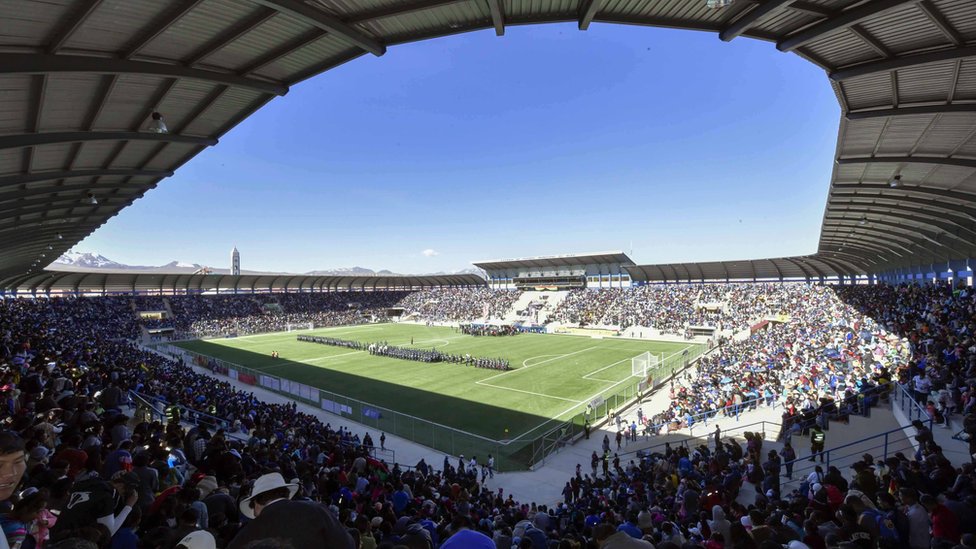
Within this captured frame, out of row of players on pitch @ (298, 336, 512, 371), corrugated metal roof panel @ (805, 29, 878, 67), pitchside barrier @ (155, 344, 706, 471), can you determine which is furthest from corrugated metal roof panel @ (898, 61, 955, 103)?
row of players on pitch @ (298, 336, 512, 371)

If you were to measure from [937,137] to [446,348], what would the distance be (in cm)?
3826

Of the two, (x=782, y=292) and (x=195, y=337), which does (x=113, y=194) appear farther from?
(x=782, y=292)

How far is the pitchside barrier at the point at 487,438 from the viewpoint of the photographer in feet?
58.3

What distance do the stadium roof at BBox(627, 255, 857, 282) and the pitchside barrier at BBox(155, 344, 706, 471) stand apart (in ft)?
96.4

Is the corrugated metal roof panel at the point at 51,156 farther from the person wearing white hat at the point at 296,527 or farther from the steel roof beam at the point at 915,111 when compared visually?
the steel roof beam at the point at 915,111

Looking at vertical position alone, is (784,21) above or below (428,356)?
above

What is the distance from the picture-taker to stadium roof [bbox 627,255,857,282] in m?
51.2

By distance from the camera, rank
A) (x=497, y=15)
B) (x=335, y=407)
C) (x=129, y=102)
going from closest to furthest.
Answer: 1. (x=497, y=15)
2. (x=129, y=102)
3. (x=335, y=407)

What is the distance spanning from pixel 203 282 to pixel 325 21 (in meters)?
72.6

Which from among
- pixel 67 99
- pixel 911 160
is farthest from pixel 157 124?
pixel 911 160

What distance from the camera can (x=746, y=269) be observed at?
184 ft

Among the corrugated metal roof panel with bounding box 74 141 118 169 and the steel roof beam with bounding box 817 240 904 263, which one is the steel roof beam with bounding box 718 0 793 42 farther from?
the steel roof beam with bounding box 817 240 904 263

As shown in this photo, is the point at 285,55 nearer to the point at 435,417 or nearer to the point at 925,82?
the point at 925,82

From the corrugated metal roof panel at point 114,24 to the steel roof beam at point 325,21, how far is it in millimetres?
1907
